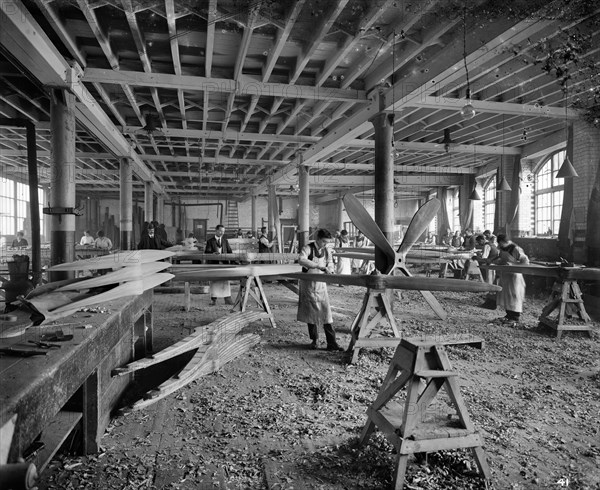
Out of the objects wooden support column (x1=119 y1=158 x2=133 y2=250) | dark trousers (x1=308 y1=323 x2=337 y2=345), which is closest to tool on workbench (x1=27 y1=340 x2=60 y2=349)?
dark trousers (x1=308 y1=323 x2=337 y2=345)

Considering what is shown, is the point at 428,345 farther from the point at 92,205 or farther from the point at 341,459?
the point at 92,205

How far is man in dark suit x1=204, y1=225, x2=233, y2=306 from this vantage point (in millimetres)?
8438

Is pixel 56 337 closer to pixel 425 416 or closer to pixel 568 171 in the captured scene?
pixel 425 416

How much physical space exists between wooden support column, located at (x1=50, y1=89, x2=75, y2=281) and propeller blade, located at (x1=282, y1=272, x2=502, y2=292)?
4105mm

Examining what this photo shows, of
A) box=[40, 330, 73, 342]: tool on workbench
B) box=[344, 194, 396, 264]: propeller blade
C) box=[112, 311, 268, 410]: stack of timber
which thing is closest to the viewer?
box=[40, 330, 73, 342]: tool on workbench

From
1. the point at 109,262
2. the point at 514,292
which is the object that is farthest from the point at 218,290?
the point at 514,292

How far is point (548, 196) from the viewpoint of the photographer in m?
13.1

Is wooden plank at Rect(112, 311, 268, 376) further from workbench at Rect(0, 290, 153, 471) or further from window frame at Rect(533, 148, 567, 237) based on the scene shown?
window frame at Rect(533, 148, 567, 237)

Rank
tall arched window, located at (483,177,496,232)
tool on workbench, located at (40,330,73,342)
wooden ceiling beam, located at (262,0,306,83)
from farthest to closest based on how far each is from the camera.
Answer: tall arched window, located at (483,177,496,232) → wooden ceiling beam, located at (262,0,306,83) → tool on workbench, located at (40,330,73,342)

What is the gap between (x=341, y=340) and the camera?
6105 mm

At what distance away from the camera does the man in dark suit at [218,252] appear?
27.7ft

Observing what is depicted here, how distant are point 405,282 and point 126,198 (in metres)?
10.5

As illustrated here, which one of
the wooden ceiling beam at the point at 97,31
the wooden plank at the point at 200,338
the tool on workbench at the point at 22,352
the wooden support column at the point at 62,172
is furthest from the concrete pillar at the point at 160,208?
the tool on workbench at the point at 22,352

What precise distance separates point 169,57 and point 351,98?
3.42 metres
